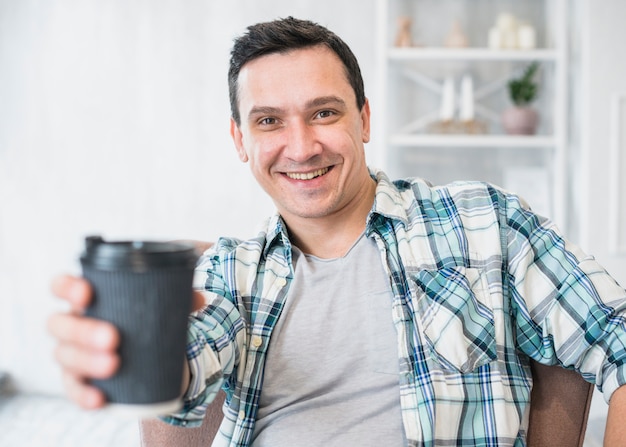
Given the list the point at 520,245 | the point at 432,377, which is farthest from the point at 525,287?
the point at 432,377

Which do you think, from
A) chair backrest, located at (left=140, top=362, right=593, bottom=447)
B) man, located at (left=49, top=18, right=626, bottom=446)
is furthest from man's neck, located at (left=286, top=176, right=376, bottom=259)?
chair backrest, located at (left=140, top=362, right=593, bottom=447)

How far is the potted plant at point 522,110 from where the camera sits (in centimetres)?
291

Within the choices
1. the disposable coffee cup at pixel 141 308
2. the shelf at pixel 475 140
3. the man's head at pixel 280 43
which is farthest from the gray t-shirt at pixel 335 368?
the shelf at pixel 475 140

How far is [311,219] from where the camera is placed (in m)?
1.40

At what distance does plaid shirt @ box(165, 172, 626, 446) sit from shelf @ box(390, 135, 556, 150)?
5.17 ft

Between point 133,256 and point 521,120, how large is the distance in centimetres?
259

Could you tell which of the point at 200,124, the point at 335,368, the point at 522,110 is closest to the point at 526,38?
the point at 522,110

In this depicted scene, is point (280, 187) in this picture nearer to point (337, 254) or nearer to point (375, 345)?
point (337, 254)

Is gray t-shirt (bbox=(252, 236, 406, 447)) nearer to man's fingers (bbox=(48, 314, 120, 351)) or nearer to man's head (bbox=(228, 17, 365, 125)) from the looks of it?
man's head (bbox=(228, 17, 365, 125))

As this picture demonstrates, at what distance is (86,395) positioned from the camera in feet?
2.07

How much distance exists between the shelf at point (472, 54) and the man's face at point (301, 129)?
1601mm

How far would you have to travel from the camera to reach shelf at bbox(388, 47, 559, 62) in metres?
2.88

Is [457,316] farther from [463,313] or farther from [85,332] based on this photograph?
[85,332]

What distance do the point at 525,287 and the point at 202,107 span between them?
2.42 meters
